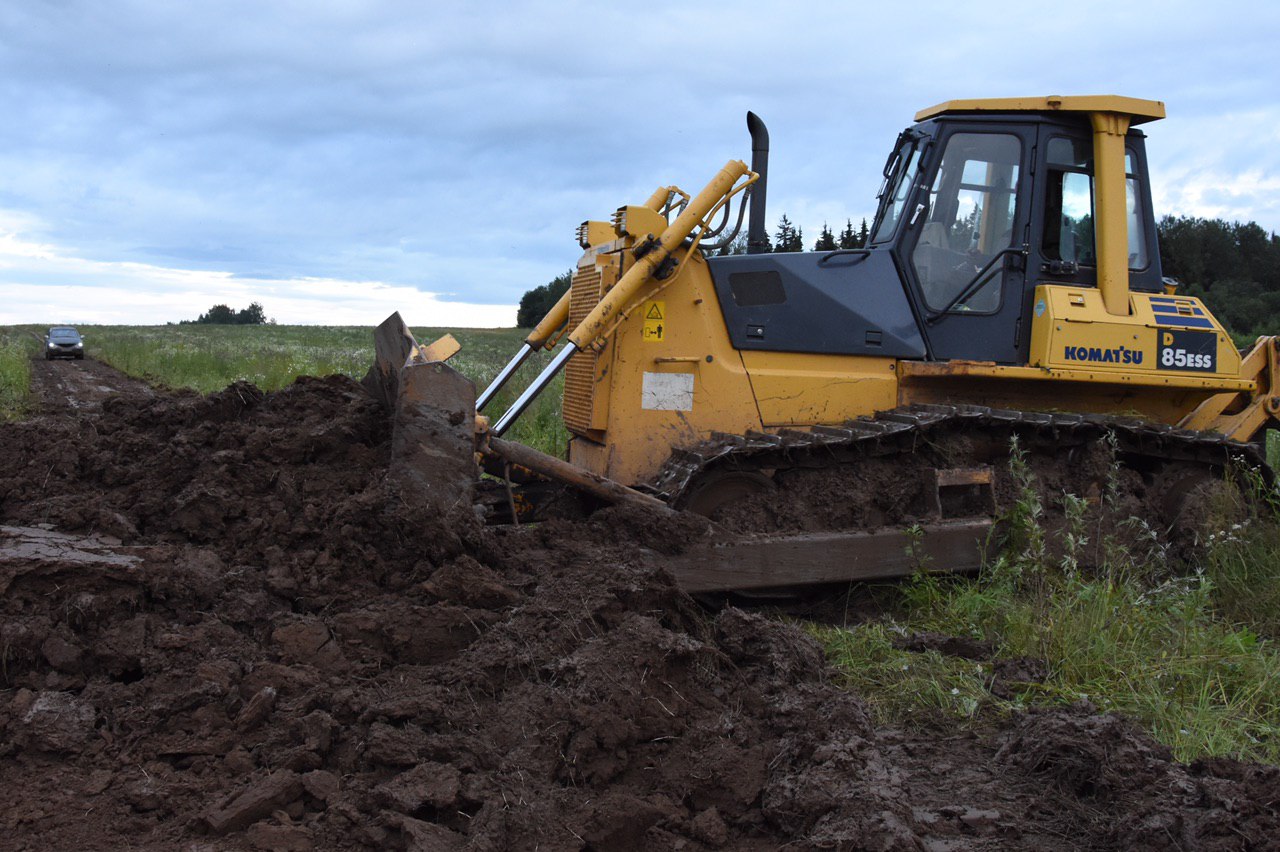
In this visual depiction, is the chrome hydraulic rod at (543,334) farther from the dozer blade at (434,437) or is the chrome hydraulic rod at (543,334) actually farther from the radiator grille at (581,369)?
the dozer blade at (434,437)

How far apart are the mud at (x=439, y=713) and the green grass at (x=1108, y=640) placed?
334 millimetres


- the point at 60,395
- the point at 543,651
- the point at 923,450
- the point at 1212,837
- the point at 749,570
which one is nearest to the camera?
the point at 1212,837

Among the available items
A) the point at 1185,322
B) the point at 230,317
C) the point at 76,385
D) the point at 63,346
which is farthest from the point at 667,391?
the point at 230,317

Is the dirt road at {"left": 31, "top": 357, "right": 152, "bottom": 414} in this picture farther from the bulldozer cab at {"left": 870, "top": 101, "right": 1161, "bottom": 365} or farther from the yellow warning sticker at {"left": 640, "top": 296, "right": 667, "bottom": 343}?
the bulldozer cab at {"left": 870, "top": 101, "right": 1161, "bottom": 365}

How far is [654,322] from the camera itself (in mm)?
6062

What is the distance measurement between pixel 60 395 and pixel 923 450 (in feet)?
56.0

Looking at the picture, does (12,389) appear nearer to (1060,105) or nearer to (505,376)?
(505,376)

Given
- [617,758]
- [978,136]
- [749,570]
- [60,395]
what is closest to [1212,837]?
[617,758]

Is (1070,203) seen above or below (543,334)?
above

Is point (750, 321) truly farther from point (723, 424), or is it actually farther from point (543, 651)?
point (543, 651)

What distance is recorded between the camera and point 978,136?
6613 mm

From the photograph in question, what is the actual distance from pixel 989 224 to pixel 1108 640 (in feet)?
9.04

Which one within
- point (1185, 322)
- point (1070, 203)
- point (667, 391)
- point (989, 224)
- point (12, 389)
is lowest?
point (12, 389)

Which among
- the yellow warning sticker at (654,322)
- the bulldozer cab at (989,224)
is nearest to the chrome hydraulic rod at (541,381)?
the yellow warning sticker at (654,322)
